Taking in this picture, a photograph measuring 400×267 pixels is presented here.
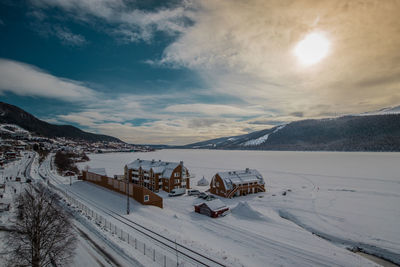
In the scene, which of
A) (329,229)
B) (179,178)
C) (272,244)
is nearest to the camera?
(272,244)

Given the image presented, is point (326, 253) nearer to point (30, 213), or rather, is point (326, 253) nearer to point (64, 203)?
point (30, 213)

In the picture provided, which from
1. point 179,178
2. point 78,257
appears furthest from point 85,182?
point 78,257

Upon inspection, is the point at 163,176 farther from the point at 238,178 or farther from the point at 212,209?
the point at 212,209

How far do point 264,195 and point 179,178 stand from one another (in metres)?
22.5

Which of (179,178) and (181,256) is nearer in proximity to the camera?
(181,256)

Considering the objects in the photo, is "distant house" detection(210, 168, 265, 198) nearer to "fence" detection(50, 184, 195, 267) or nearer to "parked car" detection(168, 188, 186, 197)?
"parked car" detection(168, 188, 186, 197)

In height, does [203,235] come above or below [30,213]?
below

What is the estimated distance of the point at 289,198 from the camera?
47.6 meters

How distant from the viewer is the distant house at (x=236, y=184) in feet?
164

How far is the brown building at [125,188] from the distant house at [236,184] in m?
16.7

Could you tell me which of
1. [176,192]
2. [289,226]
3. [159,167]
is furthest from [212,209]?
[159,167]

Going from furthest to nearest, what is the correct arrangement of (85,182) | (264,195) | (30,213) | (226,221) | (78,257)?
1. (85,182)
2. (264,195)
3. (226,221)
4. (78,257)
5. (30,213)

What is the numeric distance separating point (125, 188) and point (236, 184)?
26.6 meters

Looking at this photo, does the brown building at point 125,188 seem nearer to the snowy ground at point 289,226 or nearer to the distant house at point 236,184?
the snowy ground at point 289,226
